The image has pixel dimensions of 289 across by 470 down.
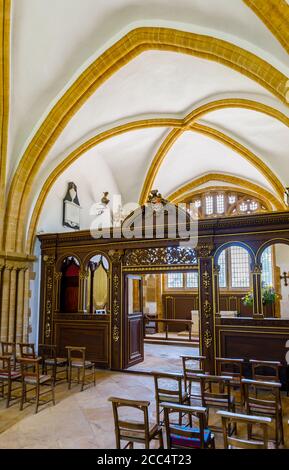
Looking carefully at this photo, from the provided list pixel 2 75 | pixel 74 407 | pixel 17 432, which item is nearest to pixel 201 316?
pixel 74 407

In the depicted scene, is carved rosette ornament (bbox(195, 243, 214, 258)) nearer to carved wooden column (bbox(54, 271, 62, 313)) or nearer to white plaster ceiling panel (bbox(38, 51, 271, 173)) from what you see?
white plaster ceiling panel (bbox(38, 51, 271, 173))

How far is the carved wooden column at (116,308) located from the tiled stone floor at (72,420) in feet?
3.67

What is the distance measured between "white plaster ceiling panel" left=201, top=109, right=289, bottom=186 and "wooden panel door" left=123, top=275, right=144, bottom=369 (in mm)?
4780

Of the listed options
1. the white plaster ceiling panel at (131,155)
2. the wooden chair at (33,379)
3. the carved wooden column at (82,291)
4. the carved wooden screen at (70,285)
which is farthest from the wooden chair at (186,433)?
the white plaster ceiling panel at (131,155)

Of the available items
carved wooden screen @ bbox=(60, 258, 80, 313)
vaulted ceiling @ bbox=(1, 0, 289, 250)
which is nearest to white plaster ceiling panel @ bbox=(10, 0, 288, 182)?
vaulted ceiling @ bbox=(1, 0, 289, 250)

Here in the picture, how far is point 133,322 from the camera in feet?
27.2

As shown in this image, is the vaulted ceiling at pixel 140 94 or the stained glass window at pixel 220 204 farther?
the stained glass window at pixel 220 204

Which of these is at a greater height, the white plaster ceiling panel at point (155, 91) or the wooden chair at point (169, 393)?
the white plaster ceiling panel at point (155, 91)

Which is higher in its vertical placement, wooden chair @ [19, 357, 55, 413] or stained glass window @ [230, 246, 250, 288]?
stained glass window @ [230, 246, 250, 288]

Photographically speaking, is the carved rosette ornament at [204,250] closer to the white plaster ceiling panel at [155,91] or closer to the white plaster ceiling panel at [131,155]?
the white plaster ceiling panel at [155,91]

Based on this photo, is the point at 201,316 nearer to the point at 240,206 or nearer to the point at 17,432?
the point at 17,432

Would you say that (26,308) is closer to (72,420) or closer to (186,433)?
(72,420)

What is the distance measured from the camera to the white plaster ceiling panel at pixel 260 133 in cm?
888

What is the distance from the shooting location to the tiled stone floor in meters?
4.03
